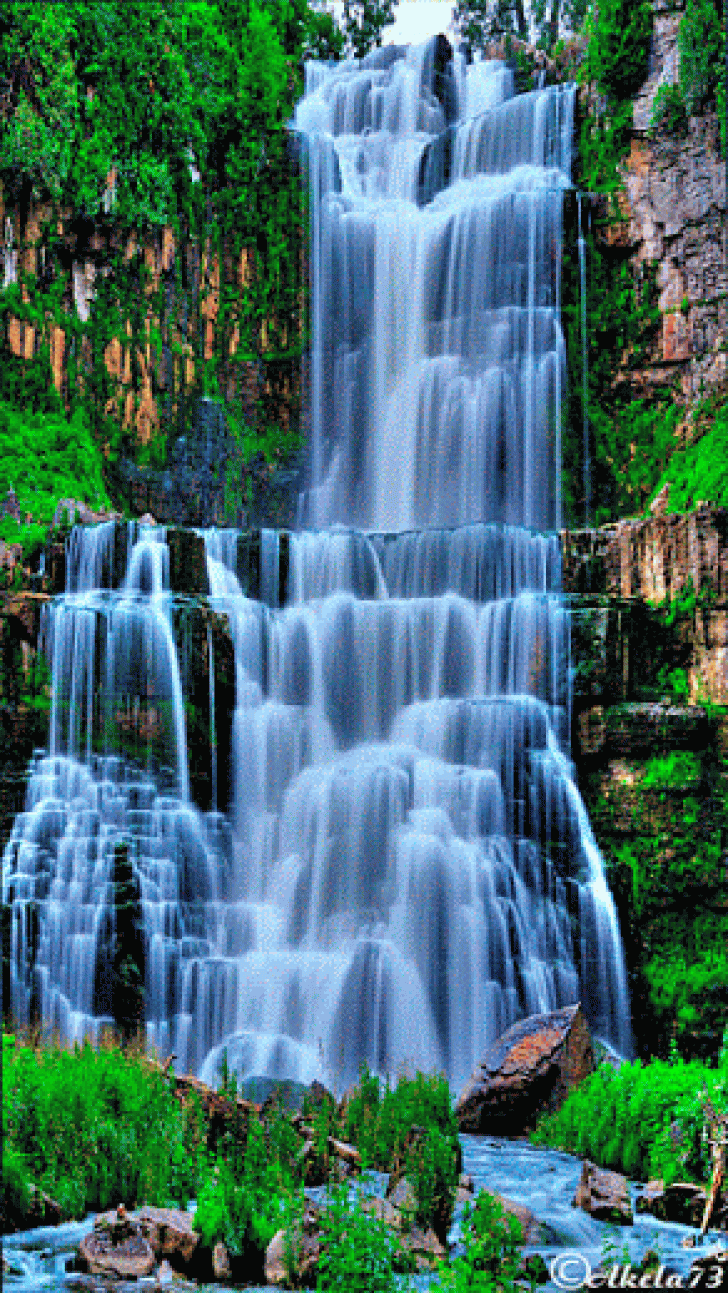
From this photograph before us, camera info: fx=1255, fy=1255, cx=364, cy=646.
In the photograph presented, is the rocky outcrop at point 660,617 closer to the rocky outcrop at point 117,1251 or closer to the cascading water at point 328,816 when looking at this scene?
the cascading water at point 328,816

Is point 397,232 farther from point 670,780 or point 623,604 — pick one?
point 670,780

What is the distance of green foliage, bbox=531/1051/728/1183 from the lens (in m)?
7.79

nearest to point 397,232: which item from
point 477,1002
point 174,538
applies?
point 174,538

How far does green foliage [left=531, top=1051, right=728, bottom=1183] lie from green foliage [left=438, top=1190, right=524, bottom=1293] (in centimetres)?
179

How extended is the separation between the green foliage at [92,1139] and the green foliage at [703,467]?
11.9 m

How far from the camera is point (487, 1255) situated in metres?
5.63

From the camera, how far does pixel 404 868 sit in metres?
14.2

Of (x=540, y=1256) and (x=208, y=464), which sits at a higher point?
(x=208, y=464)

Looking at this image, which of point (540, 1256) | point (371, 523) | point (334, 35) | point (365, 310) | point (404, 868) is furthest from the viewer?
point (334, 35)

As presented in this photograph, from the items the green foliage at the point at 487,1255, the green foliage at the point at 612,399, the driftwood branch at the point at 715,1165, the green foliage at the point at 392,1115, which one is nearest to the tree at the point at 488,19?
the green foliage at the point at 612,399

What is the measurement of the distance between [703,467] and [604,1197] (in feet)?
43.3

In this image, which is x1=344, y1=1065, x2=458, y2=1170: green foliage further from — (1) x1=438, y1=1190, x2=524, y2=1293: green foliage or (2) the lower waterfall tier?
(2) the lower waterfall tier

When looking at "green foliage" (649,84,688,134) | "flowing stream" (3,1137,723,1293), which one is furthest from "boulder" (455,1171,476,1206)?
"green foliage" (649,84,688,134)

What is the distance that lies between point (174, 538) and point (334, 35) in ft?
55.7
